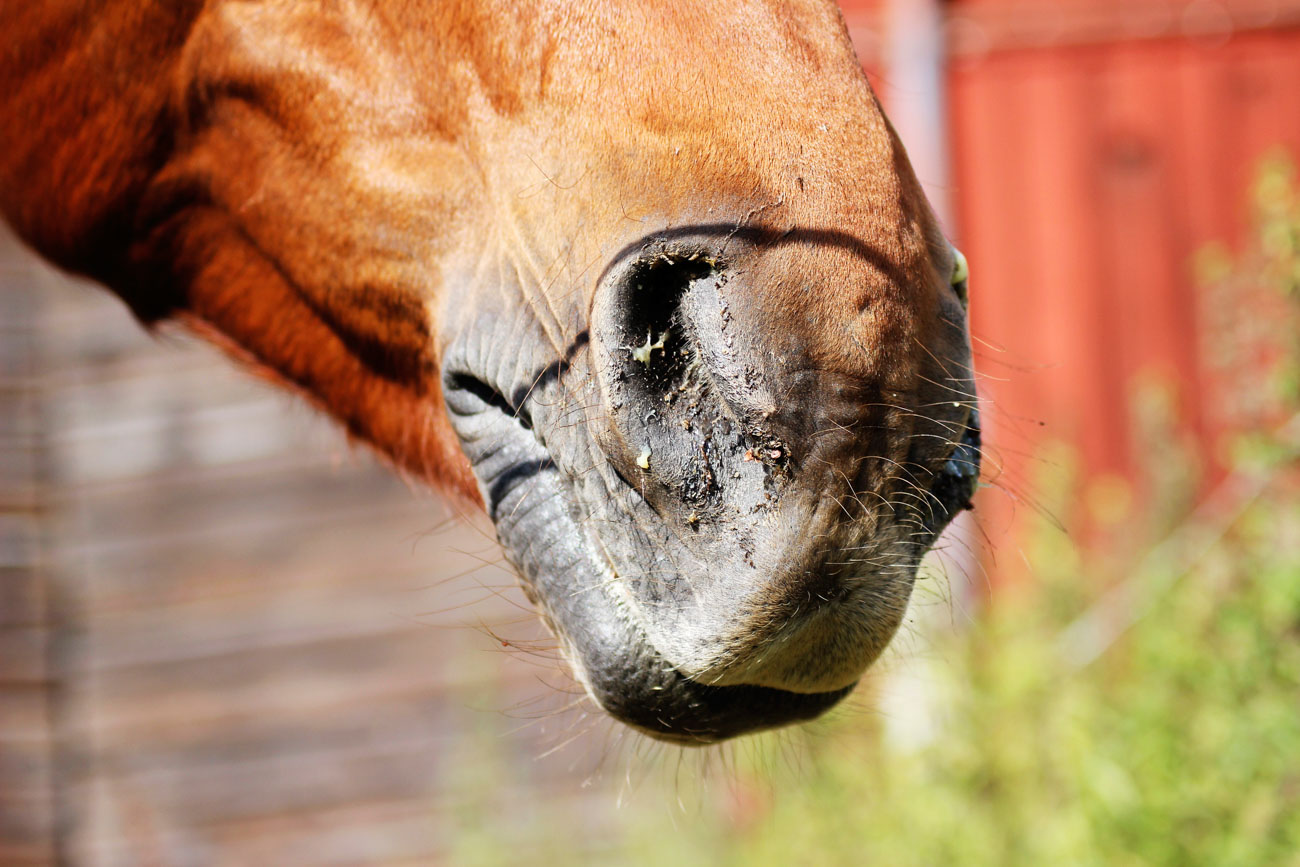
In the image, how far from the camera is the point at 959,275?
1198 mm

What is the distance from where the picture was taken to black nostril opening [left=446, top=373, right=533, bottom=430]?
1.27 metres

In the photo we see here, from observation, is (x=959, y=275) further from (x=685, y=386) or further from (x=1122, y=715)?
(x=1122, y=715)

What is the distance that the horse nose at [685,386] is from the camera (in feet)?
3.41

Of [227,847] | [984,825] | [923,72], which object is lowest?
[227,847]

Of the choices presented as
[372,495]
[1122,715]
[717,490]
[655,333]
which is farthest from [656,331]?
[372,495]

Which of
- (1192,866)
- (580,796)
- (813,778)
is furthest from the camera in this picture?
(580,796)

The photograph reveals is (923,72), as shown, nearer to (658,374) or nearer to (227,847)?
(658,374)

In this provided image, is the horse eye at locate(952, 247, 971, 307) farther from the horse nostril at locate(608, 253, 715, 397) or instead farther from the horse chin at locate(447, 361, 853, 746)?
the horse chin at locate(447, 361, 853, 746)

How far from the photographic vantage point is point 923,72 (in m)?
4.50

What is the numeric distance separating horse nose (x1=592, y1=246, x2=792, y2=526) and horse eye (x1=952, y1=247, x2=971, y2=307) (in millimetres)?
281

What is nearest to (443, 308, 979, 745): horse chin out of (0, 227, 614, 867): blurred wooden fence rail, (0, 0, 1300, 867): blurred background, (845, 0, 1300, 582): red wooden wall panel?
(0, 0, 1300, 867): blurred background

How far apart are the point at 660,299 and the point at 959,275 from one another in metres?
0.34

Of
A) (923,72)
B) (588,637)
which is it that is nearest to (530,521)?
(588,637)

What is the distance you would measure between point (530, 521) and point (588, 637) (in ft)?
0.48
